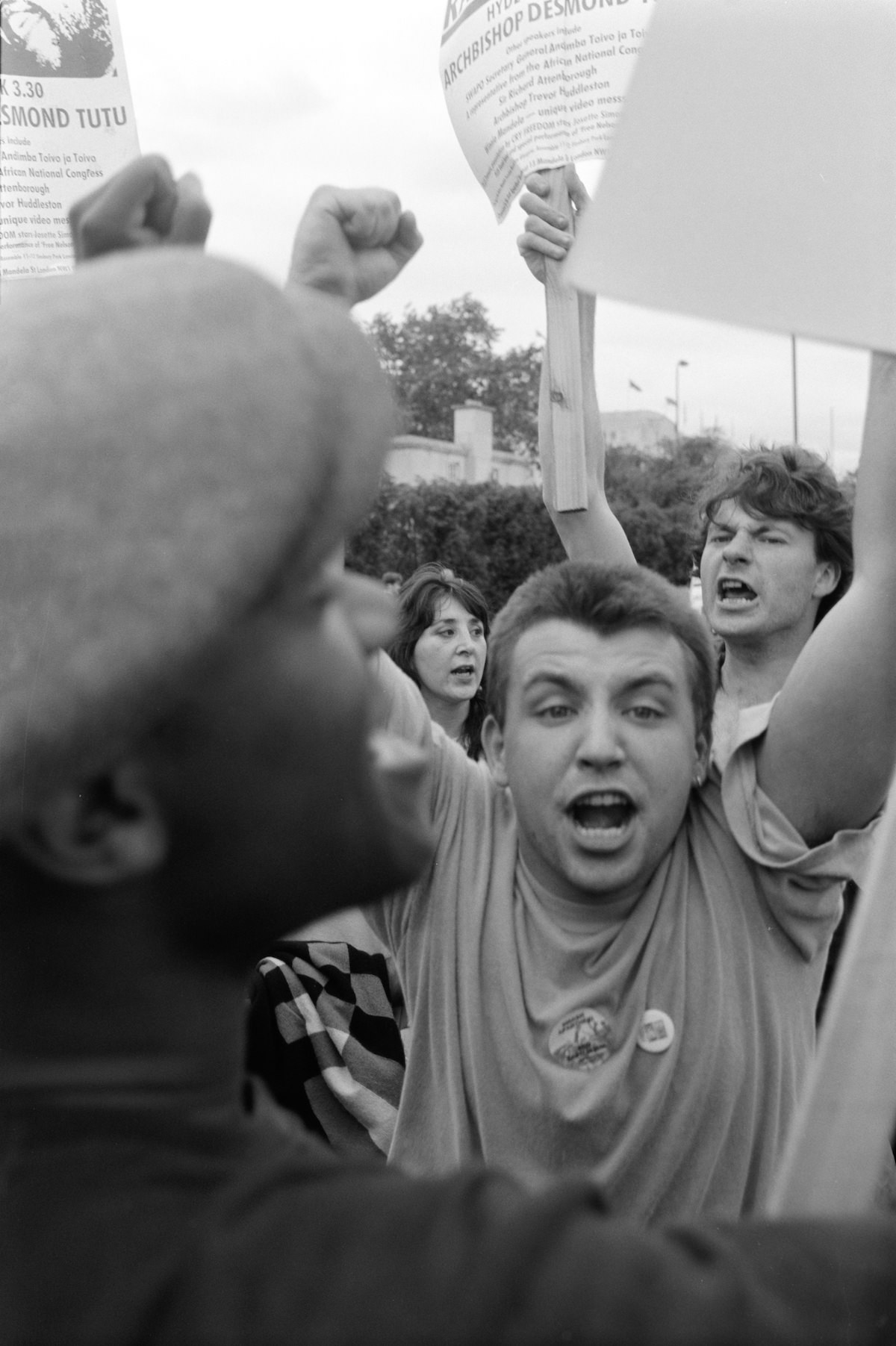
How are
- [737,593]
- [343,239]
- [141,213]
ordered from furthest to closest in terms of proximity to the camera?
[737,593], [343,239], [141,213]

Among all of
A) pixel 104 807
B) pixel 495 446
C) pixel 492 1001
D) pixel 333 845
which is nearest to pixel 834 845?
pixel 492 1001

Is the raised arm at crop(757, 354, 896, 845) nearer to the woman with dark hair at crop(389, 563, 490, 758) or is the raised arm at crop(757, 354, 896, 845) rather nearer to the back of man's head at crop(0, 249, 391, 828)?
the back of man's head at crop(0, 249, 391, 828)

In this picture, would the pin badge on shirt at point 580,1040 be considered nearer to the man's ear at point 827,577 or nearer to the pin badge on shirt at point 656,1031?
the pin badge on shirt at point 656,1031

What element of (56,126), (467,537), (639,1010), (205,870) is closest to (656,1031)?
(639,1010)

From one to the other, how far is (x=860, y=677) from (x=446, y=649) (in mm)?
3636

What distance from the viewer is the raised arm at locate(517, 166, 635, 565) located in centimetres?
265

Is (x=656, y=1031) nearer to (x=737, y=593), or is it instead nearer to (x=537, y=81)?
(x=537, y=81)

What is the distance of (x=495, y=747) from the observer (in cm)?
195

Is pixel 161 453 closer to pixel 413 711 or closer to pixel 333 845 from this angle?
pixel 333 845

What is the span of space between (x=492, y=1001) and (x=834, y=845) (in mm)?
467

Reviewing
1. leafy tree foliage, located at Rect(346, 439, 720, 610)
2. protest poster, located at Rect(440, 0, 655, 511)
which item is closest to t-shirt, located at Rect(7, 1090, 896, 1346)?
protest poster, located at Rect(440, 0, 655, 511)

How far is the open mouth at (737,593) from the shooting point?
3535mm

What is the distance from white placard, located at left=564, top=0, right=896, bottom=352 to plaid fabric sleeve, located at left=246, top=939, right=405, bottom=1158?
193 centimetres

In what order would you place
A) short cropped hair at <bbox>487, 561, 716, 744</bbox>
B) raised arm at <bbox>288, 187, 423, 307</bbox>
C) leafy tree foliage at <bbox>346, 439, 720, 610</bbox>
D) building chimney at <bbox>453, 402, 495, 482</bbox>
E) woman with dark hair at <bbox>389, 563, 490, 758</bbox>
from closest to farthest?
raised arm at <bbox>288, 187, 423, 307</bbox>
short cropped hair at <bbox>487, 561, 716, 744</bbox>
woman with dark hair at <bbox>389, 563, 490, 758</bbox>
leafy tree foliage at <bbox>346, 439, 720, 610</bbox>
building chimney at <bbox>453, 402, 495, 482</bbox>
